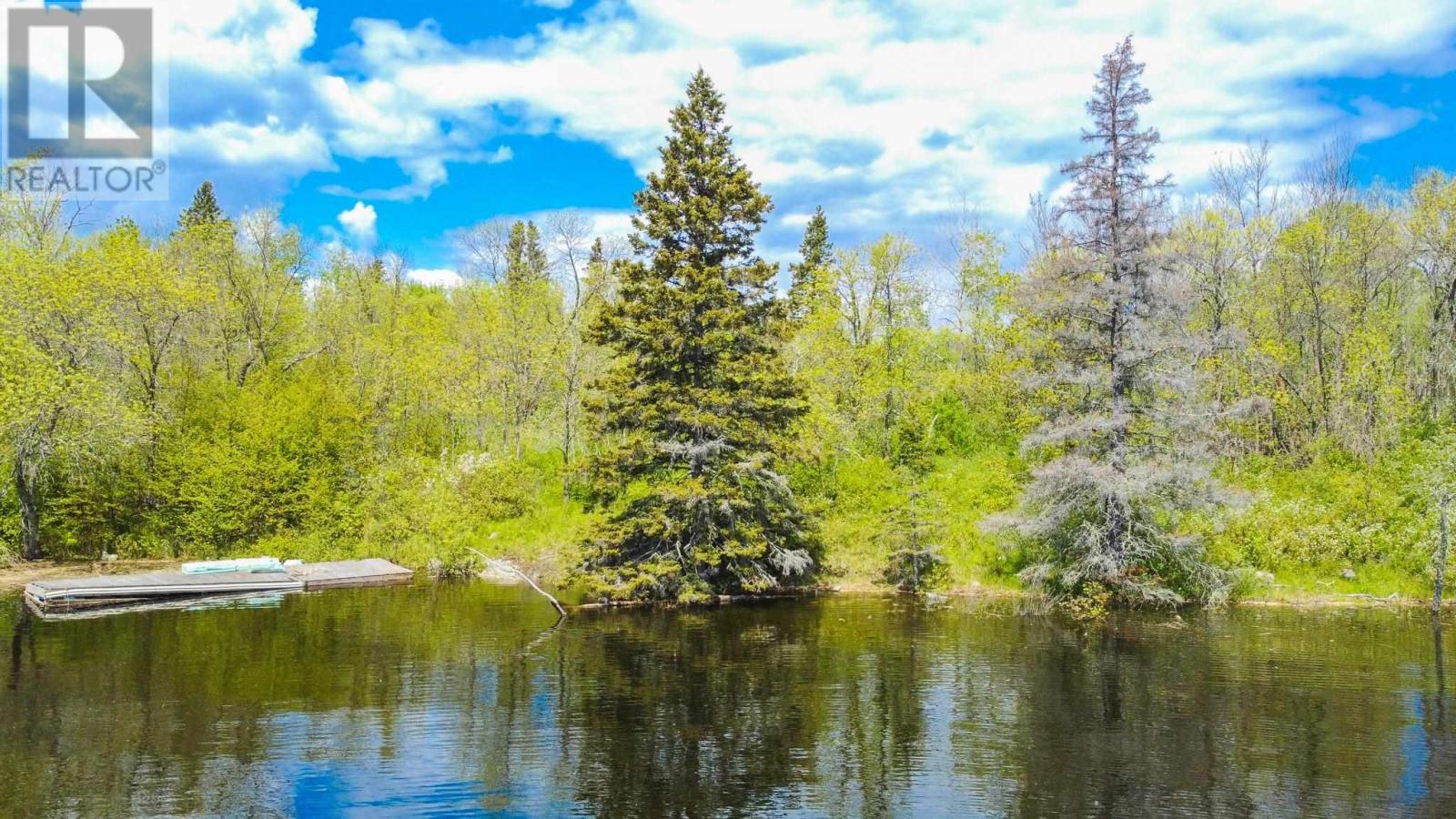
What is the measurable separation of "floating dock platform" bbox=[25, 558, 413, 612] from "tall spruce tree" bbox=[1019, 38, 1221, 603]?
2525cm

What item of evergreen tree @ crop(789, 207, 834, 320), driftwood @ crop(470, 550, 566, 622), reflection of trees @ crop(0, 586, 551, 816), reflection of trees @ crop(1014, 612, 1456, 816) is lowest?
reflection of trees @ crop(1014, 612, 1456, 816)

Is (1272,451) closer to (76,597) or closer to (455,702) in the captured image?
(455,702)

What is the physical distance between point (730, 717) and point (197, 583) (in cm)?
2387

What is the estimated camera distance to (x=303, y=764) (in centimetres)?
1556

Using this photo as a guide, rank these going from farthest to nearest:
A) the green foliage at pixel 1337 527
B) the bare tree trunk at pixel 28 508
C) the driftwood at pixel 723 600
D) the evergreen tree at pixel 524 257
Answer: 1. the evergreen tree at pixel 524 257
2. the bare tree trunk at pixel 28 508
3. the green foliage at pixel 1337 527
4. the driftwood at pixel 723 600

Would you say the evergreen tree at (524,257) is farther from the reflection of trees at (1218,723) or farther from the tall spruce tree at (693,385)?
the reflection of trees at (1218,723)

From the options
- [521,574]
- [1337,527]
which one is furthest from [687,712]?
[1337,527]

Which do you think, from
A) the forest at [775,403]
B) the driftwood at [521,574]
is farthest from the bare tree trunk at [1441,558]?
the driftwood at [521,574]

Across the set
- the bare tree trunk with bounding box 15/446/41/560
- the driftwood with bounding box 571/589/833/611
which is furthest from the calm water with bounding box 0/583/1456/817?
the bare tree trunk with bounding box 15/446/41/560

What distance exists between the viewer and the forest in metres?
29.0

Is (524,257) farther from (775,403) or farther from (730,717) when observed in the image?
(730,717)

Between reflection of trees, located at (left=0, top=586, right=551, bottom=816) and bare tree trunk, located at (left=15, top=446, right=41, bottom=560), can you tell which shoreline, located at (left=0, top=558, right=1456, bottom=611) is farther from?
reflection of trees, located at (left=0, top=586, right=551, bottom=816)

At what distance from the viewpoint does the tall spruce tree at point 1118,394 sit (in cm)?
2753

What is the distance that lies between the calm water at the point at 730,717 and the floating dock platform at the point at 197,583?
191 cm
